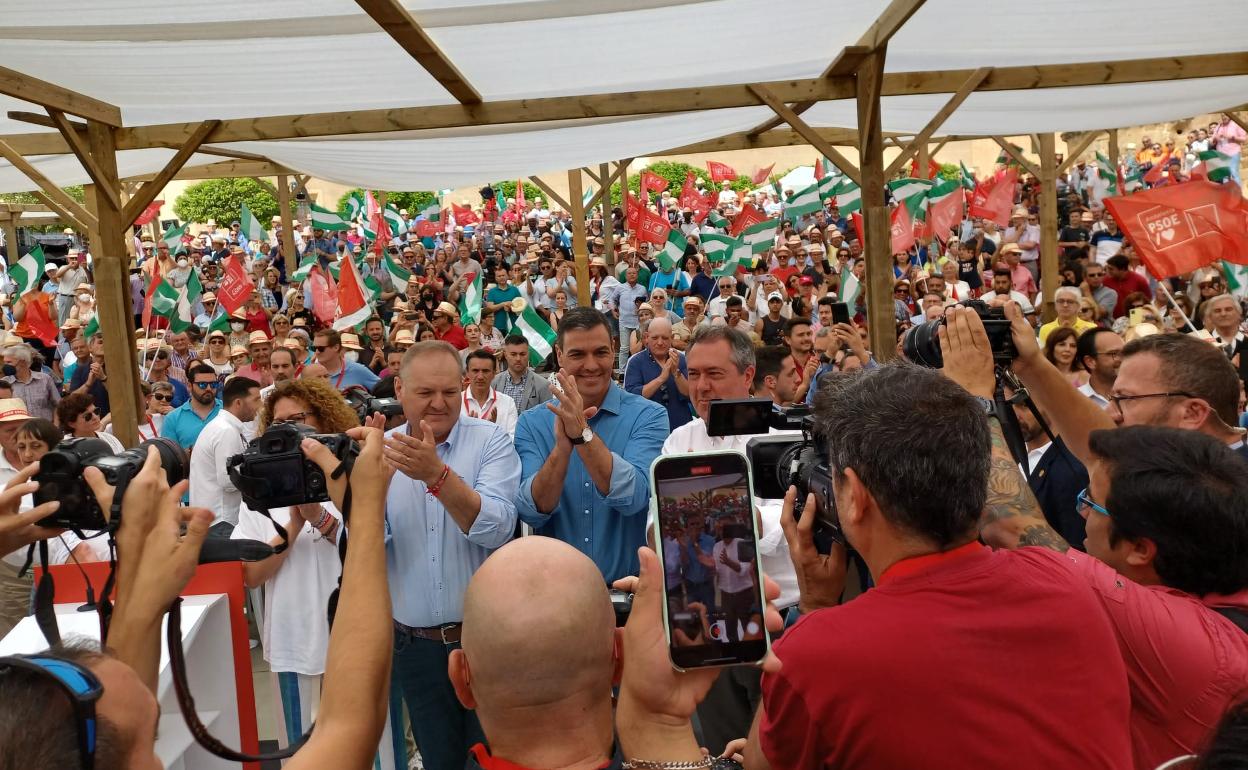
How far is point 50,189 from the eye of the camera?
7.28 meters

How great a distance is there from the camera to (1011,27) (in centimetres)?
630

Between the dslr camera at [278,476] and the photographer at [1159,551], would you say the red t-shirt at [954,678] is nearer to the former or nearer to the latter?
the photographer at [1159,551]

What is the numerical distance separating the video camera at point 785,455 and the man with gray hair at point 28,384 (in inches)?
339

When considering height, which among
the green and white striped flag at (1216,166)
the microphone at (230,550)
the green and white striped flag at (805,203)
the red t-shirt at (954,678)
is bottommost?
the red t-shirt at (954,678)

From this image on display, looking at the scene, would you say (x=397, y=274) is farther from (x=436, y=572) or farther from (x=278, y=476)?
(x=278, y=476)

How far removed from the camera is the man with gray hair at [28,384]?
374 inches

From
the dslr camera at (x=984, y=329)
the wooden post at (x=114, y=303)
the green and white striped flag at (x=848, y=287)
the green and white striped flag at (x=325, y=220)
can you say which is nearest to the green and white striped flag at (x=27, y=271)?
the green and white striped flag at (x=325, y=220)

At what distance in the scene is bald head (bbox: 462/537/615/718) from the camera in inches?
56.7

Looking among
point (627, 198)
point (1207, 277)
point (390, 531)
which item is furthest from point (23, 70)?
point (627, 198)

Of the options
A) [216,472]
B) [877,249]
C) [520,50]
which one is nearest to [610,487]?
[216,472]

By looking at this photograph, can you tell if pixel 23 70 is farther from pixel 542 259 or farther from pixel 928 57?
pixel 542 259

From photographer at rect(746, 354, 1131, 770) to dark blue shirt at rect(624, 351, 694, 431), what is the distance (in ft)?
19.9

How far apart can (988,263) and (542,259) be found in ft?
25.7

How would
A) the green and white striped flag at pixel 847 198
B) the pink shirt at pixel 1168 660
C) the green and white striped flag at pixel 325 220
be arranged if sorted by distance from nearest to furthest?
the pink shirt at pixel 1168 660 → the green and white striped flag at pixel 325 220 → the green and white striped flag at pixel 847 198
